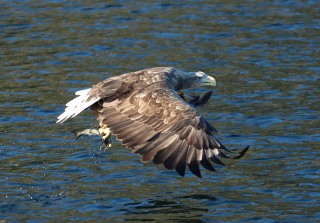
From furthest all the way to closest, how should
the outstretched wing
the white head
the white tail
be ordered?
the white head
the white tail
the outstretched wing

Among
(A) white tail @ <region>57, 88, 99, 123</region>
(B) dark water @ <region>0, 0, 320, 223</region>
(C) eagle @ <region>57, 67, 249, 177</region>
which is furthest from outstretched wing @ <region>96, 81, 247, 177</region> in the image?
(B) dark water @ <region>0, 0, 320, 223</region>

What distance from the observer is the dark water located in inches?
355

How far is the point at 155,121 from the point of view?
334 inches

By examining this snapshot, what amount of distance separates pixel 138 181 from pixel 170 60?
14.5 ft

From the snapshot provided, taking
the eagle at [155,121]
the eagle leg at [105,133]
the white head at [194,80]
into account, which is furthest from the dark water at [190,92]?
the white head at [194,80]

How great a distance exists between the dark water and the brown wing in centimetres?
77

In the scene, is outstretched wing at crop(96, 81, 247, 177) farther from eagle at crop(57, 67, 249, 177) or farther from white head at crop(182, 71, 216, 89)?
white head at crop(182, 71, 216, 89)

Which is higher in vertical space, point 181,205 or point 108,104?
point 108,104

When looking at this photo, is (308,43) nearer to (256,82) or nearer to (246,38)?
(246,38)

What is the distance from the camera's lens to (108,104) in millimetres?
8984

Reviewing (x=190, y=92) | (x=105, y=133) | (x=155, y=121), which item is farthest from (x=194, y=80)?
(x=190, y=92)

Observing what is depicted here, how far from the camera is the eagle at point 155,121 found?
8039 millimetres

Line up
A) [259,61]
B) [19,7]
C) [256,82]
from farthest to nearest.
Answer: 1. [19,7]
2. [259,61]
3. [256,82]

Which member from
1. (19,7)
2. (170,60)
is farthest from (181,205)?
(19,7)
